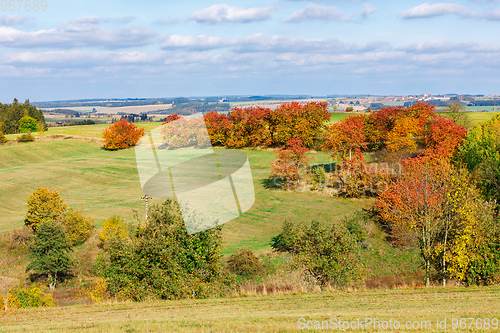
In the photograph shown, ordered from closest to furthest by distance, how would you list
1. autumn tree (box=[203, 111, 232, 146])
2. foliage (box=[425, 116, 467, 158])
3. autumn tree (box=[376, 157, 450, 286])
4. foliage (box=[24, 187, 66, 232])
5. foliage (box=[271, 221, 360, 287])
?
foliage (box=[271, 221, 360, 287]) < autumn tree (box=[376, 157, 450, 286]) < foliage (box=[24, 187, 66, 232]) < foliage (box=[425, 116, 467, 158]) < autumn tree (box=[203, 111, 232, 146])

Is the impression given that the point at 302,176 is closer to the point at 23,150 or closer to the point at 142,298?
the point at 142,298

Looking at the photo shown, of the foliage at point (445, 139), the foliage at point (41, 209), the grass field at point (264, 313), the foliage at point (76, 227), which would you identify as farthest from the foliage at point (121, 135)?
the grass field at point (264, 313)

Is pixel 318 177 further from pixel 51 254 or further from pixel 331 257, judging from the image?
pixel 51 254

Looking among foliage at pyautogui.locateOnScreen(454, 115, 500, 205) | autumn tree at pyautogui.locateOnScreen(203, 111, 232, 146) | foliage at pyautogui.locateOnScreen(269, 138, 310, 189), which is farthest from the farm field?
foliage at pyautogui.locateOnScreen(454, 115, 500, 205)

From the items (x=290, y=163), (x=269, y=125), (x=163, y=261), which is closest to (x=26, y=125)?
(x=269, y=125)

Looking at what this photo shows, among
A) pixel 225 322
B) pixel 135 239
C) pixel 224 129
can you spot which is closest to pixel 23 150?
pixel 224 129

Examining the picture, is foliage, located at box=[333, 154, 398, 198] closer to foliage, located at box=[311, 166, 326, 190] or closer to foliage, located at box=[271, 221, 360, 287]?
foliage, located at box=[311, 166, 326, 190]

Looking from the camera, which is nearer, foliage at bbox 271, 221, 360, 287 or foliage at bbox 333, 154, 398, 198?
foliage at bbox 271, 221, 360, 287
